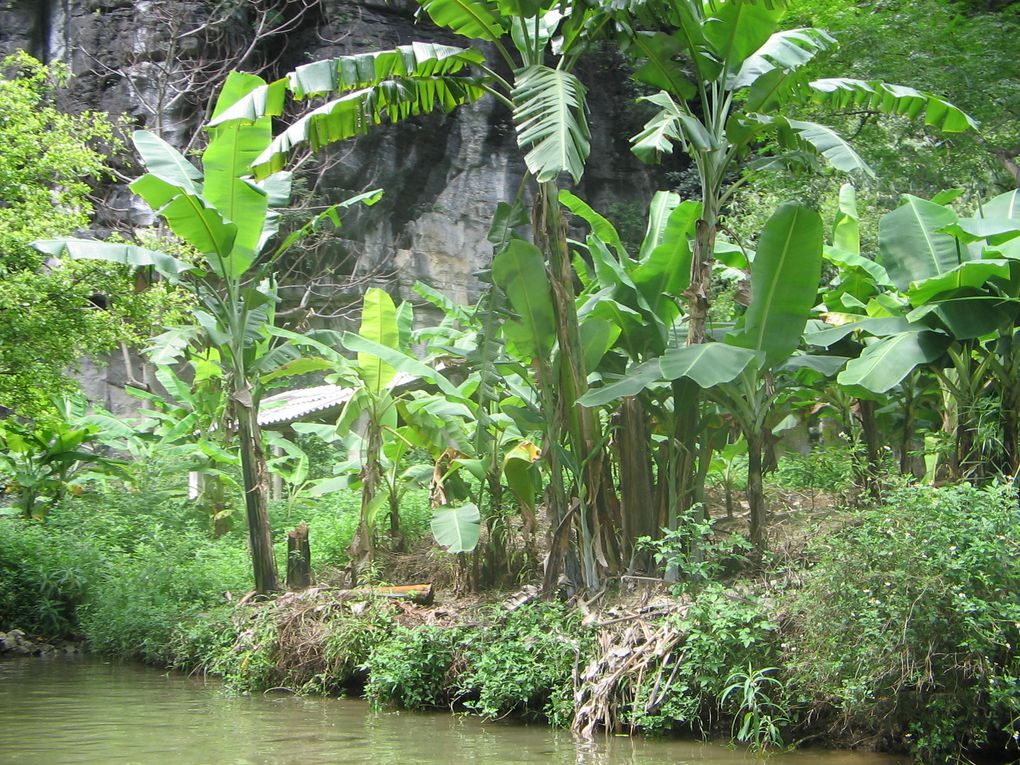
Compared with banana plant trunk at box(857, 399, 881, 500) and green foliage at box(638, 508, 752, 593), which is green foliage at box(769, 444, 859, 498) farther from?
green foliage at box(638, 508, 752, 593)

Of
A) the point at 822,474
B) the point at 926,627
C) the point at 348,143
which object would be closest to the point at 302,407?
the point at 348,143

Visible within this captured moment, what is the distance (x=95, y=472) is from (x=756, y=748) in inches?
442

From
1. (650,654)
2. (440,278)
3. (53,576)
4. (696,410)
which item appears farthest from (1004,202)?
(440,278)

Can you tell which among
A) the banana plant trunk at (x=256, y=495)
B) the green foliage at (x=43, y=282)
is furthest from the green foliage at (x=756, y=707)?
the green foliage at (x=43, y=282)

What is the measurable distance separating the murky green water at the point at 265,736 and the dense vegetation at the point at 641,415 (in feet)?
0.78

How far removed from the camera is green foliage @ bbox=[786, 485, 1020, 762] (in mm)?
5168

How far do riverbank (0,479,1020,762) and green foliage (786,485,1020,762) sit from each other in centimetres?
1

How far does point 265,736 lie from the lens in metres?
6.33

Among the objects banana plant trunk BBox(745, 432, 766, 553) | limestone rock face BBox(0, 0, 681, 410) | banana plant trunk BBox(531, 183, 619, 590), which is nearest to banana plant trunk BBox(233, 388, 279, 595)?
banana plant trunk BBox(531, 183, 619, 590)

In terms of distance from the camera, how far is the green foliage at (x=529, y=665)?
6.57 metres

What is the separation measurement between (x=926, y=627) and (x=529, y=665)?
2.59 m

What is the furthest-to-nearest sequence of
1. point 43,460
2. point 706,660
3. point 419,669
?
point 43,460 → point 419,669 → point 706,660

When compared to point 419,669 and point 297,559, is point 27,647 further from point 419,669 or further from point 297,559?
point 419,669

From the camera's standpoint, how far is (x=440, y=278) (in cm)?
2097
